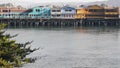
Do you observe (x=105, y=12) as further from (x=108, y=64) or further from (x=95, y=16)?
(x=108, y=64)

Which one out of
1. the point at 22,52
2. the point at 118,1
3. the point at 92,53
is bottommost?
the point at 118,1

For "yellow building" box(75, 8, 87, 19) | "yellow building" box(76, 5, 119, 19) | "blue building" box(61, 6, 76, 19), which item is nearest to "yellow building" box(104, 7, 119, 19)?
"yellow building" box(76, 5, 119, 19)

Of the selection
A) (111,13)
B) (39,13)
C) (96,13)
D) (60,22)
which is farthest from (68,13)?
(111,13)

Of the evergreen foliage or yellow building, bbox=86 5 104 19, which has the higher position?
the evergreen foliage

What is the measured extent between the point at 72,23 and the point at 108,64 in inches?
1529

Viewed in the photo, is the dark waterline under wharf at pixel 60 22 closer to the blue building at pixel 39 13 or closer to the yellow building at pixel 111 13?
the yellow building at pixel 111 13

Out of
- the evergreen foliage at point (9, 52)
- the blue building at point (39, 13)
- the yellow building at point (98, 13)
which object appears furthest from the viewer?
the blue building at point (39, 13)

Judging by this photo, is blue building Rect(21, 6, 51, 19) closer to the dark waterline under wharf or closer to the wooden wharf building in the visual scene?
the wooden wharf building

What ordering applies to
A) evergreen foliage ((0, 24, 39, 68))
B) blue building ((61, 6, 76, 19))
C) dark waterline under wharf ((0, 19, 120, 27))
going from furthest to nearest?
blue building ((61, 6, 76, 19)), dark waterline under wharf ((0, 19, 120, 27)), evergreen foliage ((0, 24, 39, 68))

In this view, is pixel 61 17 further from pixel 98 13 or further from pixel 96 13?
pixel 98 13

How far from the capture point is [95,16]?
57.7m

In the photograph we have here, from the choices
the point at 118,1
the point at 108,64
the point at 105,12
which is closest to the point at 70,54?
the point at 108,64

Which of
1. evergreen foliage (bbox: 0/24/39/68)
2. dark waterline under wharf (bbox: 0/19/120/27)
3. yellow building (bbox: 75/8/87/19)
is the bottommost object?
dark waterline under wharf (bbox: 0/19/120/27)

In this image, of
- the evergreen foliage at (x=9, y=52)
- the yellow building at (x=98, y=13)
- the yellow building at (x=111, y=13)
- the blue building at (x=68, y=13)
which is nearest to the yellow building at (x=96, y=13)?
the yellow building at (x=98, y=13)
